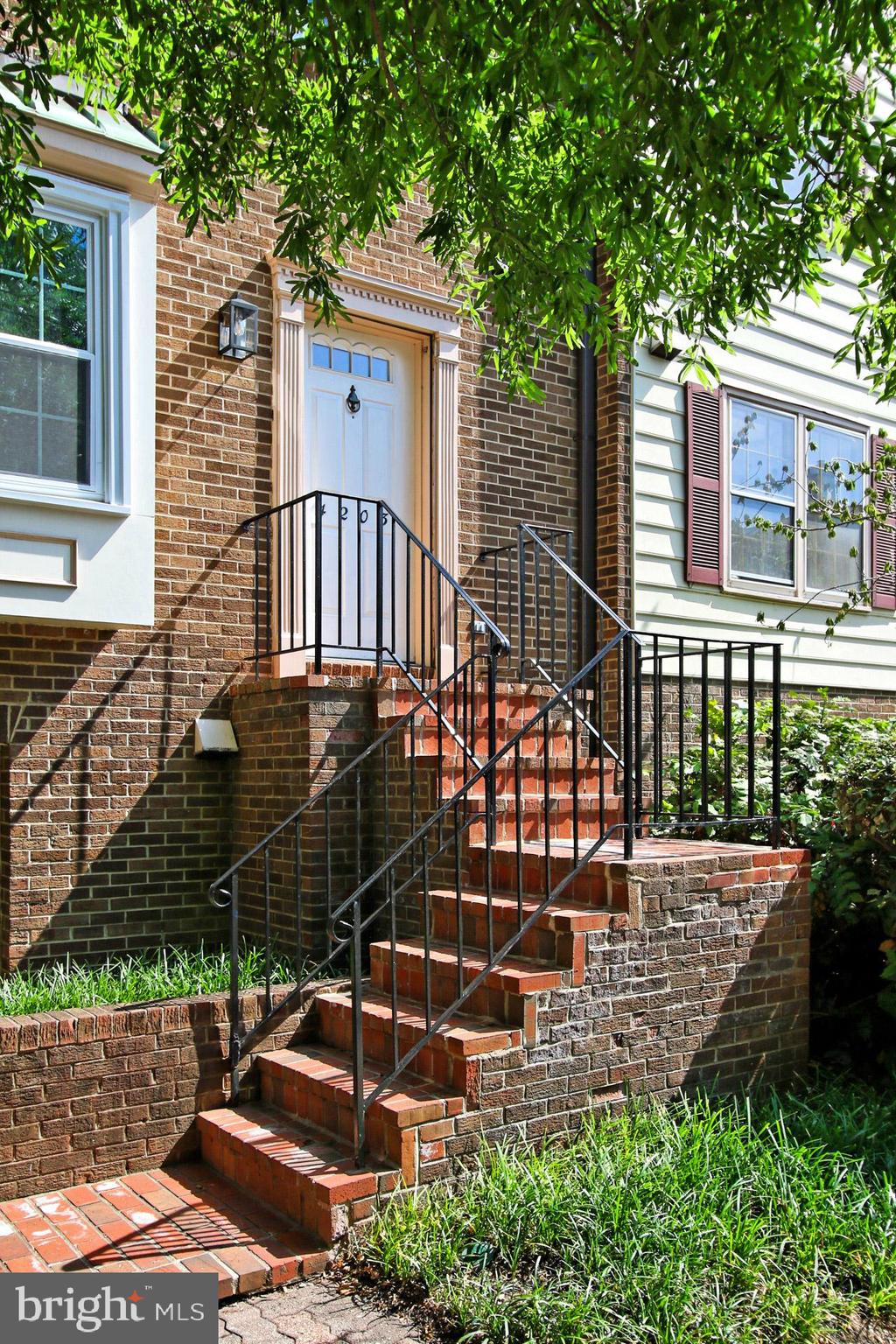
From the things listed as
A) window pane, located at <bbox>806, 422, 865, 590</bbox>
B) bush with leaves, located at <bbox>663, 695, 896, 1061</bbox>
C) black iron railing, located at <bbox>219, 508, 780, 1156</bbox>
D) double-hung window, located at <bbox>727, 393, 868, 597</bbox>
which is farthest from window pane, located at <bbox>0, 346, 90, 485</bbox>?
window pane, located at <bbox>806, 422, 865, 590</bbox>

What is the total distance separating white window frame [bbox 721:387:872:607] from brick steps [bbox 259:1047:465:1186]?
18.4 feet

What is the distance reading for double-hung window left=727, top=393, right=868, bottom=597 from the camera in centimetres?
921

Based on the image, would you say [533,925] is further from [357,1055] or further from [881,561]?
[881,561]

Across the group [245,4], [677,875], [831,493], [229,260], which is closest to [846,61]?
[831,493]

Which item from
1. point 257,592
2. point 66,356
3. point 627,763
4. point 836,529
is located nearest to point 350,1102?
point 627,763

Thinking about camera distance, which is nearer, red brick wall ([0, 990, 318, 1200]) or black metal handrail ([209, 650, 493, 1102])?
red brick wall ([0, 990, 318, 1200])

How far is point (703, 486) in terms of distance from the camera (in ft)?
28.9

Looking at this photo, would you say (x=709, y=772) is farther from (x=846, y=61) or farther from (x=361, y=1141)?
(x=846, y=61)

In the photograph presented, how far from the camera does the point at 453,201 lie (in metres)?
5.31

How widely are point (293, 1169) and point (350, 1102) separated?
31cm

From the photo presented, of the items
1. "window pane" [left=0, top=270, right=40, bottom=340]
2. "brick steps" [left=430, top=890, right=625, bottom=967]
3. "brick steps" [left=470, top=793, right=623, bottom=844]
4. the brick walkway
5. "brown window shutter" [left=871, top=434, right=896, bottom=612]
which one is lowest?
the brick walkway

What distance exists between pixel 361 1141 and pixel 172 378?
4.37 meters

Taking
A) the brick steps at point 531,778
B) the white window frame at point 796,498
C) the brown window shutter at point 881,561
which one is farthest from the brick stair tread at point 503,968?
the brown window shutter at point 881,561

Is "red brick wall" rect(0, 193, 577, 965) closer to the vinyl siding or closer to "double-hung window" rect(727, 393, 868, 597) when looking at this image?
the vinyl siding
